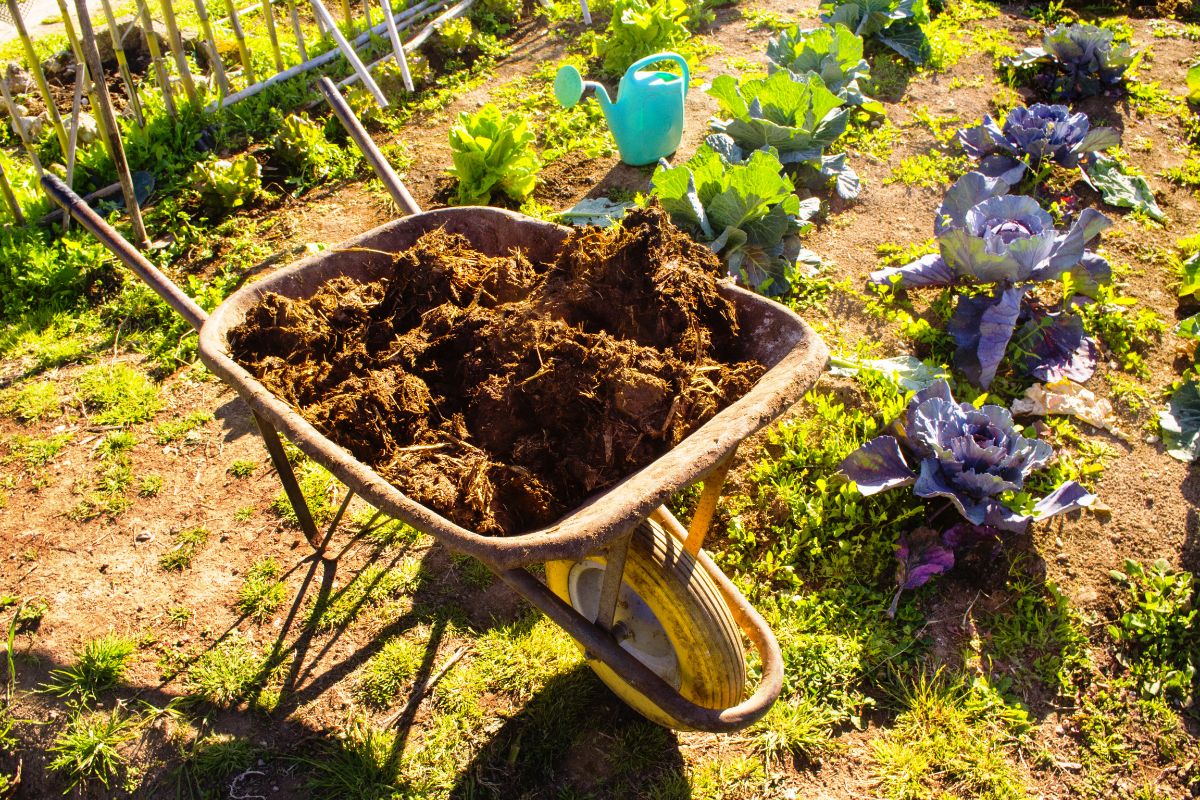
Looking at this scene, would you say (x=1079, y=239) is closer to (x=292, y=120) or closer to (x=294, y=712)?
(x=294, y=712)

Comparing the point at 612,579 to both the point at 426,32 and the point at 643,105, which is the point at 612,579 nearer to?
the point at 643,105

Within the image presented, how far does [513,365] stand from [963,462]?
68.6 inches

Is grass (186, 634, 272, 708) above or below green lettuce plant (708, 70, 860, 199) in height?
below

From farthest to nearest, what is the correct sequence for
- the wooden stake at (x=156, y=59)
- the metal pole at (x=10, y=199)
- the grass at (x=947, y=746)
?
the wooden stake at (x=156, y=59), the metal pole at (x=10, y=199), the grass at (x=947, y=746)

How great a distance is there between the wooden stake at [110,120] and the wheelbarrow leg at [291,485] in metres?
2.34

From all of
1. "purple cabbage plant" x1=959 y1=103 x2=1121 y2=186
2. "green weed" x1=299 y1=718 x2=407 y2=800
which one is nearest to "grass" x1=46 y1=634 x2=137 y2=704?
"green weed" x1=299 y1=718 x2=407 y2=800

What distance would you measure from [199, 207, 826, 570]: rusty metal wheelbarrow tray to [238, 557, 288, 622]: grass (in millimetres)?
1140

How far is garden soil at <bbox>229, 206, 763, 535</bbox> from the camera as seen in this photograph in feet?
6.33

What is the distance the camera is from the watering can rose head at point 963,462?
273 centimetres

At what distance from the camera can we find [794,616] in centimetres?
274

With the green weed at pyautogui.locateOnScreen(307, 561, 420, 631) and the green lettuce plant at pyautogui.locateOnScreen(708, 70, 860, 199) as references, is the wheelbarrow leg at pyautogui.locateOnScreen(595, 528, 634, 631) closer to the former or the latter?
the green weed at pyautogui.locateOnScreen(307, 561, 420, 631)

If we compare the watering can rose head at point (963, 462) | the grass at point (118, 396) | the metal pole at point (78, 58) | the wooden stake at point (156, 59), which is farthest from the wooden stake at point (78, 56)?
the watering can rose head at point (963, 462)

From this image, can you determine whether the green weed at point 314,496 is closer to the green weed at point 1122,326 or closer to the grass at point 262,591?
the grass at point 262,591

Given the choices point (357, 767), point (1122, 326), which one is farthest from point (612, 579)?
point (1122, 326)
